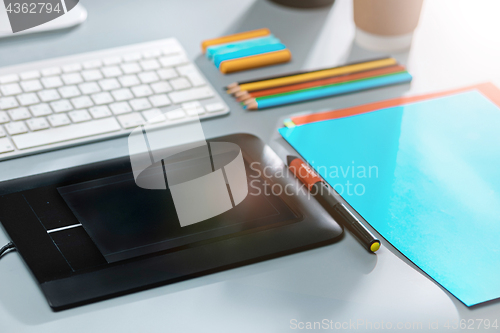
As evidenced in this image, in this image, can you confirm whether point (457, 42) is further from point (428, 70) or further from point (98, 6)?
point (98, 6)

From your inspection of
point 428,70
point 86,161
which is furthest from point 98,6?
point 428,70

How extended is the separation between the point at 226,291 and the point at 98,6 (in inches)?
27.5

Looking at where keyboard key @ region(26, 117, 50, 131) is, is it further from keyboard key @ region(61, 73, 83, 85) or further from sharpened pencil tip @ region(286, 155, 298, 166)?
sharpened pencil tip @ region(286, 155, 298, 166)

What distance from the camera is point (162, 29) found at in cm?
90

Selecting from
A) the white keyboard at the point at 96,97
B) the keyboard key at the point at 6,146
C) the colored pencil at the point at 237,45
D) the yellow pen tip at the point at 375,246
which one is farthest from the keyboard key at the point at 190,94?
the yellow pen tip at the point at 375,246

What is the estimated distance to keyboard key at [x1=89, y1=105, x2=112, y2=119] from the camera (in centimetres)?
67

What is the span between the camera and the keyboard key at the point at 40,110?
25.9 inches

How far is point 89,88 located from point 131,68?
8 cm

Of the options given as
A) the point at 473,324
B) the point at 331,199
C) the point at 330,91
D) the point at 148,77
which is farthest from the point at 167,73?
the point at 473,324

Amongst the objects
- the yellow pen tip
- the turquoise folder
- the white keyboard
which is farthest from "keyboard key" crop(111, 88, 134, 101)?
the yellow pen tip

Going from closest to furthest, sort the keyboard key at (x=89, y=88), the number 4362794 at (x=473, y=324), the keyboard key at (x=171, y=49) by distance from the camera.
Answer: the number 4362794 at (x=473, y=324), the keyboard key at (x=89, y=88), the keyboard key at (x=171, y=49)

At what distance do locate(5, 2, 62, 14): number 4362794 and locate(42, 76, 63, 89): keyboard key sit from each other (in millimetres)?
174

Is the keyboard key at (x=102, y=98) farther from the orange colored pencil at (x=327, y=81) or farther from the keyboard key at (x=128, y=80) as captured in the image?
the orange colored pencil at (x=327, y=81)

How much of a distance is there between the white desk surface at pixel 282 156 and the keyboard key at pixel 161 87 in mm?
75
